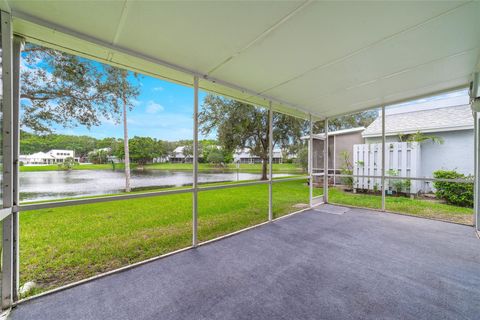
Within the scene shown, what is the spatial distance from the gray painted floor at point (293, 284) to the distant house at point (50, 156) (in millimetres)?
1561

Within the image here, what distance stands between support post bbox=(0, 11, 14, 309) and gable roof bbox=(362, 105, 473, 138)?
7.86 m

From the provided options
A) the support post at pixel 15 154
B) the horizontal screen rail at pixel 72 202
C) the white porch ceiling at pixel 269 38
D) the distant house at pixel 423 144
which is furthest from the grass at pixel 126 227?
the white porch ceiling at pixel 269 38

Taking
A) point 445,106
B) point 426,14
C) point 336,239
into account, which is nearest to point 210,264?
point 336,239

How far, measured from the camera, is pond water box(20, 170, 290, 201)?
2.28 meters

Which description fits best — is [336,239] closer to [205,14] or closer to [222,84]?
[222,84]

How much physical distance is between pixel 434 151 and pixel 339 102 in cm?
344

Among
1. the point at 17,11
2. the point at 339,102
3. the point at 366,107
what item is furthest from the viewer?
the point at 366,107

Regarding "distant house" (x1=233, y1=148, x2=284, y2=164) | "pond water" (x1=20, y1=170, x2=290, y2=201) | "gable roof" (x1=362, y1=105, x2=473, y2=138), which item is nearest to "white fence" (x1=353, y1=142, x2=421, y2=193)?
"gable roof" (x1=362, y1=105, x2=473, y2=138)

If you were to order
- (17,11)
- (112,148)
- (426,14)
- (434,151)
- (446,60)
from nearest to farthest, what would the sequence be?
(17,11) < (426,14) < (446,60) < (112,148) < (434,151)

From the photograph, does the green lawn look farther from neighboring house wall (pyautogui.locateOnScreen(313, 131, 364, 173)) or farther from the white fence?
the white fence

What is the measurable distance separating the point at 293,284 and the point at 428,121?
640 cm

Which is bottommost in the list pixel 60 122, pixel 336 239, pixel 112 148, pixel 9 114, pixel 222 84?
pixel 336 239

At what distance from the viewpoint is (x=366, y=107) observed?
470 cm

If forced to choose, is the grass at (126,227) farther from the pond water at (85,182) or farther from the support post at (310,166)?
the pond water at (85,182)
